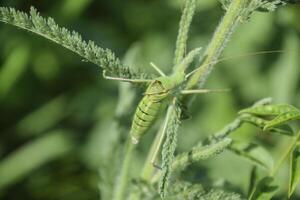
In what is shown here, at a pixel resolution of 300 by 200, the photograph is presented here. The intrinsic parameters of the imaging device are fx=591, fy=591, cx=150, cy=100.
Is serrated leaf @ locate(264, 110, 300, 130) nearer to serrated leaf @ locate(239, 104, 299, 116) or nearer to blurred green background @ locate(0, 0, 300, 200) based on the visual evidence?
serrated leaf @ locate(239, 104, 299, 116)

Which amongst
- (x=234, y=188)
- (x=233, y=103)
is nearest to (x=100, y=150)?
(x=233, y=103)

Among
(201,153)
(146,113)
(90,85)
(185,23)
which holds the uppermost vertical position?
(90,85)

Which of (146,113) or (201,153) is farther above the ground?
(146,113)

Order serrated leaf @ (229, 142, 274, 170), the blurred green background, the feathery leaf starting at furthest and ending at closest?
the blurred green background
serrated leaf @ (229, 142, 274, 170)
the feathery leaf

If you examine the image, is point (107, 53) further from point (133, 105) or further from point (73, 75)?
point (73, 75)

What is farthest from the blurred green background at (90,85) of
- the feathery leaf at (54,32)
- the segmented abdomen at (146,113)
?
the feathery leaf at (54,32)

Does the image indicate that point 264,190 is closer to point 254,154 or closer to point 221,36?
point 254,154

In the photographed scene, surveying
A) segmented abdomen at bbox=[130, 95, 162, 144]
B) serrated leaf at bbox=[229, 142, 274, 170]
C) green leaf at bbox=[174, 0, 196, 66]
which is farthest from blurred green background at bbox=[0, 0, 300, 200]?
green leaf at bbox=[174, 0, 196, 66]

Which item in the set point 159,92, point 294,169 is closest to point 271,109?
point 294,169
